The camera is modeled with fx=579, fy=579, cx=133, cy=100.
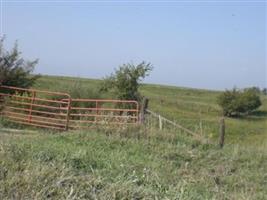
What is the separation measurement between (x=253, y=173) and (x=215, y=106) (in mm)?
47278

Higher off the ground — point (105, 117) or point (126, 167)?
point (105, 117)

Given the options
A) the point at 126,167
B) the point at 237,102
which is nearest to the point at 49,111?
the point at 126,167

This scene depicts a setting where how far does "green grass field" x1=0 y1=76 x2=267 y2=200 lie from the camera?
581cm

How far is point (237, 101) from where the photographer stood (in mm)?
59250

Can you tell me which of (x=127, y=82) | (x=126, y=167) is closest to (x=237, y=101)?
(x=127, y=82)

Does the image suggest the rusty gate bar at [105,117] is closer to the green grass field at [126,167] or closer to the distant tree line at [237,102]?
the green grass field at [126,167]

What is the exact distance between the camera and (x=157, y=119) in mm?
17938

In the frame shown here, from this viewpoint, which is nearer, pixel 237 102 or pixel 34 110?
pixel 34 110

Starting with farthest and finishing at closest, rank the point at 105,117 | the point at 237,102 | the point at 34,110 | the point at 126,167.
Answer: the point at 237,102 < the point at 34,110 < the point at 105,117 < the point at 126,167

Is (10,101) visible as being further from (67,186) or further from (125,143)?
(67,186)

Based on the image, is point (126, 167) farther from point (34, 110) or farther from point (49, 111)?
point (49, 111)

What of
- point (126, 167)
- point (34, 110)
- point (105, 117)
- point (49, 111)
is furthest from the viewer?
point (49, 111)

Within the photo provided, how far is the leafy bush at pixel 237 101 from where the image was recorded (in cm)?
5831

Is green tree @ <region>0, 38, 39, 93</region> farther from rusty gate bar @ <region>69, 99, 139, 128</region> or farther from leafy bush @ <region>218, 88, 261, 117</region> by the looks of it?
leafy bush @ <region>218, 88, 261, 117</region>
